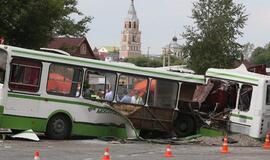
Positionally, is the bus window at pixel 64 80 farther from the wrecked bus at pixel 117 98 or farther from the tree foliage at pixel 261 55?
the tree foliage at pixel 261 55

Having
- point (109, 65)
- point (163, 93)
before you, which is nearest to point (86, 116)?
point (109, 65)

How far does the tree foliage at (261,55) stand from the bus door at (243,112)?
439 feet

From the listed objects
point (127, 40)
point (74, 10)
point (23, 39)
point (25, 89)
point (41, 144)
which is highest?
point (127, 40)

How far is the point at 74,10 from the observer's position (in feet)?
181

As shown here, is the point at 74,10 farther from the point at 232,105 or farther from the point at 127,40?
the point at 127,40

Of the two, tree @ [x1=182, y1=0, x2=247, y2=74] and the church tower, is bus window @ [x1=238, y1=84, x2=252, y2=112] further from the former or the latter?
the church tower

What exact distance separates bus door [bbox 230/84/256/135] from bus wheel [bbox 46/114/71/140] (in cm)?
625

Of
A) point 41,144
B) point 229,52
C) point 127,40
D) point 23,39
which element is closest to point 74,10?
point 229,52

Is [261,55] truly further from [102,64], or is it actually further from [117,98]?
[102,64]

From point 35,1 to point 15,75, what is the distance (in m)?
13.1

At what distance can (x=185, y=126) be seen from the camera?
22172 mm

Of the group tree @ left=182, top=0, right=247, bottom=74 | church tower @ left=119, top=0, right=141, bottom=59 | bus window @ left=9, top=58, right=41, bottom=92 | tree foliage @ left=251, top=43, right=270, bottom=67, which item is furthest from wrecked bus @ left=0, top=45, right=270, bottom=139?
church tower @ left=119, top=0, right=141, bottom=59

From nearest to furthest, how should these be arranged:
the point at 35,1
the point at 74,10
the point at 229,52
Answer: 1. the point at 35,1
2. the point at 229,52
3. the point at 74,10

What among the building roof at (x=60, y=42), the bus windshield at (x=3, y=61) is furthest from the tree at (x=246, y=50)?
the bus windshield at (x=3, y=61)
